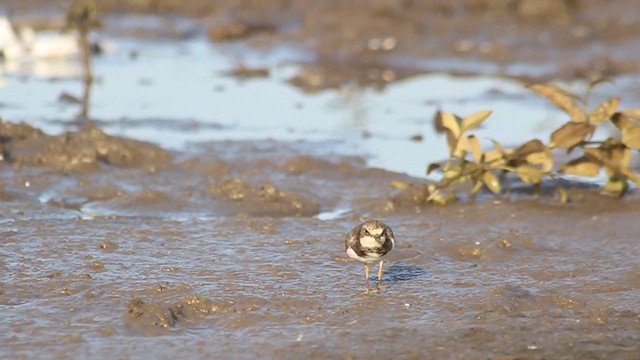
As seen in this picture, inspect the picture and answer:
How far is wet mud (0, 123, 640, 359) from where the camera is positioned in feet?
17.3

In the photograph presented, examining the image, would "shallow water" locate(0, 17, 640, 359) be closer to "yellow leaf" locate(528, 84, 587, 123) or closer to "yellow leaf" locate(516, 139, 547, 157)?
"yellow leaf" locate(516, 139, 547, 157)

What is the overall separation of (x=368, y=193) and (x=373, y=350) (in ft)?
10.7

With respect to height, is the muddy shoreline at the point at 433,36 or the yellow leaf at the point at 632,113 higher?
the muddy shoreline at the point at 433,36

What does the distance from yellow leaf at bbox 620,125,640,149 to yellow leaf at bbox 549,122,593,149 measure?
9.6 inches

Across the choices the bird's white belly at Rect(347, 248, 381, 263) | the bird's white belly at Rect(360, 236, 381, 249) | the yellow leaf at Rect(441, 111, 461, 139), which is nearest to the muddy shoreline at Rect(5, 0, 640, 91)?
the yellow leaf at Rect(441, 111, 461, 139)

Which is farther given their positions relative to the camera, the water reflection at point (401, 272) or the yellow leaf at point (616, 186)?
the yellow leaf at point (616, 186)

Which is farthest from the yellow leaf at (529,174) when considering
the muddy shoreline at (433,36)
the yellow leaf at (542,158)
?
the muddy shoreline at (433,36)

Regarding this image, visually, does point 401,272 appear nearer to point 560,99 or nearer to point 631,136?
point 560,99

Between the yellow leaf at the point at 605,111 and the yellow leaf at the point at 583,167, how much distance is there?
0.31 metres

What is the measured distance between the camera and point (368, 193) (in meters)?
8.31

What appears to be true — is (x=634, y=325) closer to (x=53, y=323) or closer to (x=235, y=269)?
(x=235, y=269)

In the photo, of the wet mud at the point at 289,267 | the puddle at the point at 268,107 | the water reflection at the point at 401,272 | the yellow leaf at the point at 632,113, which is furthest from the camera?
the puddle at the point at 268,107

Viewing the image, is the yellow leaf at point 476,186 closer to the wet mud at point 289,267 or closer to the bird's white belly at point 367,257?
the wet mud at point 289,267

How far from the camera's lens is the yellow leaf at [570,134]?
7.86m
